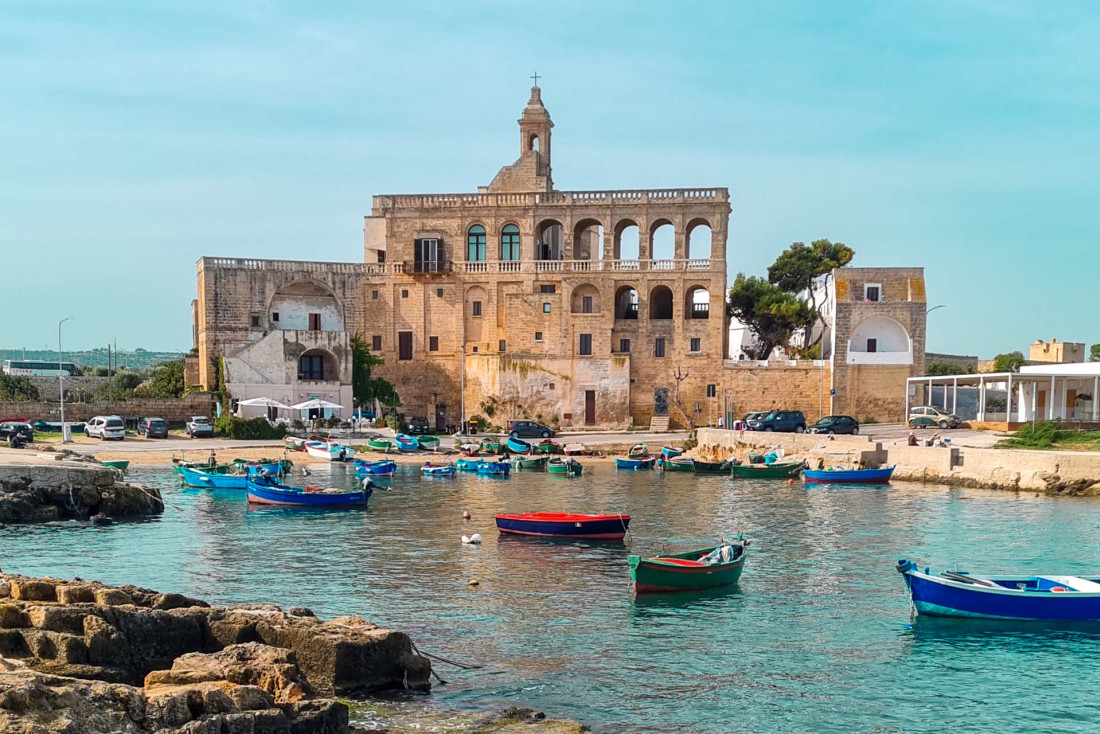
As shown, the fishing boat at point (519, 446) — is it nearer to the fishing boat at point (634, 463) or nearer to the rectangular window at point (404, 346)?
the fishing boat at point (634, 463)

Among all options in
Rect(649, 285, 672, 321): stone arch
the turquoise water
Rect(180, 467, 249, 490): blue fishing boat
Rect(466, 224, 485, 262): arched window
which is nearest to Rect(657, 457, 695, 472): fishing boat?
the turquoise water

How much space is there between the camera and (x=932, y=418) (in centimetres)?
4884

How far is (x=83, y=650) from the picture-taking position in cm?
1220

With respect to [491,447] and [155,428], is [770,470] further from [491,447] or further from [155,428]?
[155,428]

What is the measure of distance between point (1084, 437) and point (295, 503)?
30.0m

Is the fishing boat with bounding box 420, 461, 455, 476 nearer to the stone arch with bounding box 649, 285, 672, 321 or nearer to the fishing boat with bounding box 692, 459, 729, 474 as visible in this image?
the fishing boat with bounding box 692, 459, 729, 474

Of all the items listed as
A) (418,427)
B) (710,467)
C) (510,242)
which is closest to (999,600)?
(710,467)

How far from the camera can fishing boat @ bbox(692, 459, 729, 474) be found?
44750 mm

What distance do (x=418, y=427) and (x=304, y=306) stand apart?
9907mm

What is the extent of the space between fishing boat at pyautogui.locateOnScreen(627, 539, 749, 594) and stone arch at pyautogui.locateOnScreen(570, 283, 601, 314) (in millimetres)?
36406

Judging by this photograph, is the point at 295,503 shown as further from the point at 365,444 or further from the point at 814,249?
the point at 814,249

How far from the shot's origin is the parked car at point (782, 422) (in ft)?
163

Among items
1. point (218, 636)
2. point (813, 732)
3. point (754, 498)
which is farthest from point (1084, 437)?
point (218, 636)

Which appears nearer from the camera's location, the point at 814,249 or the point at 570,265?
the point at 570,265
